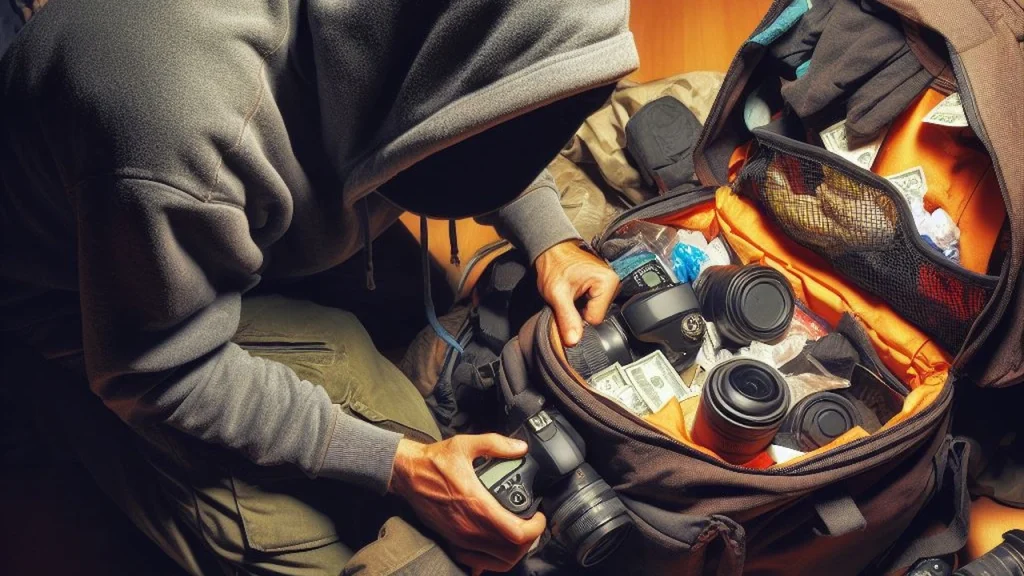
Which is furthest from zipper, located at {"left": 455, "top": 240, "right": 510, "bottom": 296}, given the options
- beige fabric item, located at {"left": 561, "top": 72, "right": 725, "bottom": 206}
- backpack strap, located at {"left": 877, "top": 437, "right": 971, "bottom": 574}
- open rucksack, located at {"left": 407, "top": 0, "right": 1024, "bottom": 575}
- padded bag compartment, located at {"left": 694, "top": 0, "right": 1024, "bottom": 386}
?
backpack strap, located at {"left": 877, "top": 437, "right": 971, "bottom": 574}

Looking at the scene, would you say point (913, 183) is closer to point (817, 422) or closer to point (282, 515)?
point (817, 422)

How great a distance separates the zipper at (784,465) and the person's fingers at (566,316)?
2.0 inches

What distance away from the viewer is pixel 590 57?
51cm

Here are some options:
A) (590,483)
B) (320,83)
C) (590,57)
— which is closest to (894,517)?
(590,483)

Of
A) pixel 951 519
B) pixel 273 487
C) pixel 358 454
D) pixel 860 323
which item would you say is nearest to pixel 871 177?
pixel 860 323

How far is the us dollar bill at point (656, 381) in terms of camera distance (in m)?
0.91

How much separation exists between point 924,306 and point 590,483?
0.44 metres

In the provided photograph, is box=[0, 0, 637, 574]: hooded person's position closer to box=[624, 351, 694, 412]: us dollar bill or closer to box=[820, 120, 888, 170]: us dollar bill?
box=[624, 351, 694, 412]: us dollar bill

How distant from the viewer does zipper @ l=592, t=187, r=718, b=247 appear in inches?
40.6

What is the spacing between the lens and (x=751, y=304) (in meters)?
0.96

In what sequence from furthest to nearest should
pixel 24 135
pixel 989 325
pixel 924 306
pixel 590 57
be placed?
pixel 924 306 < pixel 989 325 < pixel 24 135 < pixel 590 57

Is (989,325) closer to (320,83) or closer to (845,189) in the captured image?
(845,189)

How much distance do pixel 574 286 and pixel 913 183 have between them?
424 mm

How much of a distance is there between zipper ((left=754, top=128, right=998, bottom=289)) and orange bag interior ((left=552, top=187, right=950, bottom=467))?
12 centimetres
